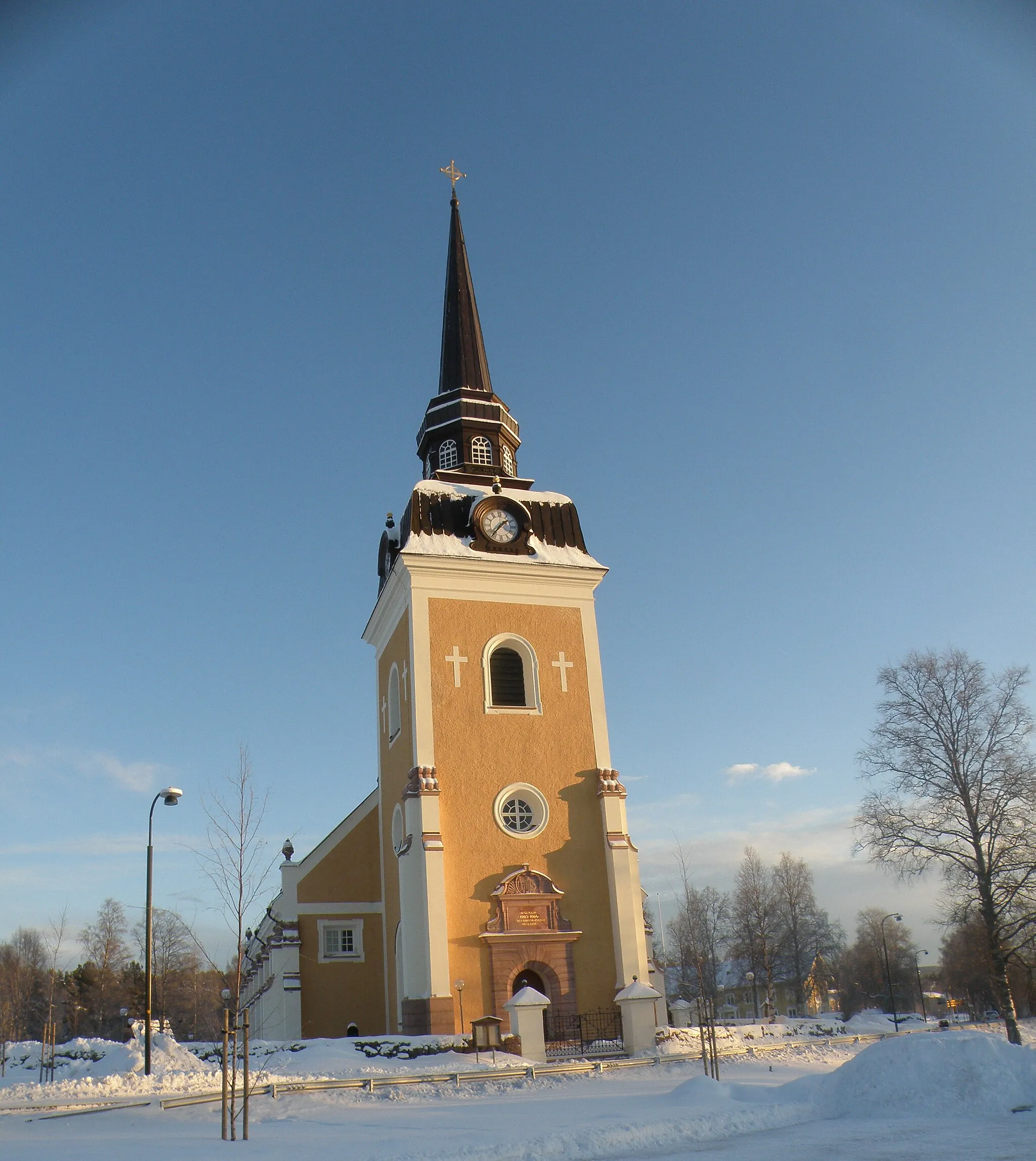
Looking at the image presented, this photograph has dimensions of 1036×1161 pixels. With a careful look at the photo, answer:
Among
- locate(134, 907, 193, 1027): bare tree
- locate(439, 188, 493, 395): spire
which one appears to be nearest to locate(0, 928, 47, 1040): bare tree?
locate(134, 907, 193, 1027): bare tree

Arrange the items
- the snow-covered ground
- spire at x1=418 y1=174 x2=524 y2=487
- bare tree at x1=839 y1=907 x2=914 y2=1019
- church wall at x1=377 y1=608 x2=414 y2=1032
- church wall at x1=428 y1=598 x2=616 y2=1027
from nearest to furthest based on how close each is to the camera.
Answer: the snow-covered ground → church wall at x1=428 y1=598 x2=616 y2=1027 → church wall at x1=377 y1=608 x2=414 y2=1032 → spire at x1=418 y1=174 x2=524 y2=487 → bare tree at x1=839 y1=907 x2=914 y2=1019

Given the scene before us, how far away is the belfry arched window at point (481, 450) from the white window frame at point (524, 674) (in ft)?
25.3

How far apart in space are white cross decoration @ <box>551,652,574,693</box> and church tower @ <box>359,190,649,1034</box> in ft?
0.17

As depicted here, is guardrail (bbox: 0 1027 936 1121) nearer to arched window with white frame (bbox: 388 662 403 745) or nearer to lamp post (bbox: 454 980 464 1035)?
lamp post (bbox: 454 980 464 1035)

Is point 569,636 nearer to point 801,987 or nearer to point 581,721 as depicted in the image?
point 581,721

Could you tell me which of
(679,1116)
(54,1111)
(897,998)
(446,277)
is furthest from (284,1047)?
(897,998)

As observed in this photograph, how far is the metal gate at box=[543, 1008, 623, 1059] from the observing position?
26500mm

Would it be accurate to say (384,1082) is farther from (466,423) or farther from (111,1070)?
(466,423)

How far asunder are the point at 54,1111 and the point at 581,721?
18459mm

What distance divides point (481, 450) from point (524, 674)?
30.1ft

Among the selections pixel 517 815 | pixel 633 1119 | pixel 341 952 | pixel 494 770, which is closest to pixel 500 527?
pixel 494 770

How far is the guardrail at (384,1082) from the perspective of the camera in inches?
661

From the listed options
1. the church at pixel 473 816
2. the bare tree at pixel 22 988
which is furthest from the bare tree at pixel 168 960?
the church at pixel 473 816

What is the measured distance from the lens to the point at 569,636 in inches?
1293
